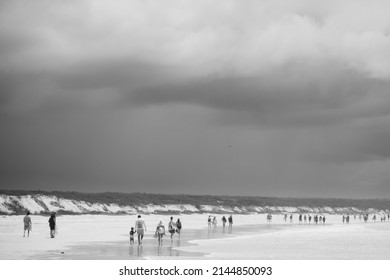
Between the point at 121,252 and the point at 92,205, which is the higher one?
the point at 121,252

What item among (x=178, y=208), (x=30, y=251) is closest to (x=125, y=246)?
(x=30, y=251)

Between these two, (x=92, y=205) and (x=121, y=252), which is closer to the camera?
(x=121, y=252)

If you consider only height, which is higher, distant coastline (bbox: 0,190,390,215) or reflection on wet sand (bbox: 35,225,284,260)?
reflection on wet sand (bbox: 35,225,284,260)

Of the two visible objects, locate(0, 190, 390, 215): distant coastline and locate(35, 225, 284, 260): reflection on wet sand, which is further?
locate(0, 190, 390, 215): distant coastline

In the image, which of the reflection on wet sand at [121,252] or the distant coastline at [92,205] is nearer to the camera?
the reflection on wet sand at [121,252]

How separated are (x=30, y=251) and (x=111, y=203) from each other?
2946 inches

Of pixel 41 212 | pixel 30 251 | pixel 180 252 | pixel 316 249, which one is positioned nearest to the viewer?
pixel 30 251

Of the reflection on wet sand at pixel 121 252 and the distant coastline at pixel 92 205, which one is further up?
the reflection on wet sand at pixel 121 252

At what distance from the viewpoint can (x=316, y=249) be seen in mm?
32656
